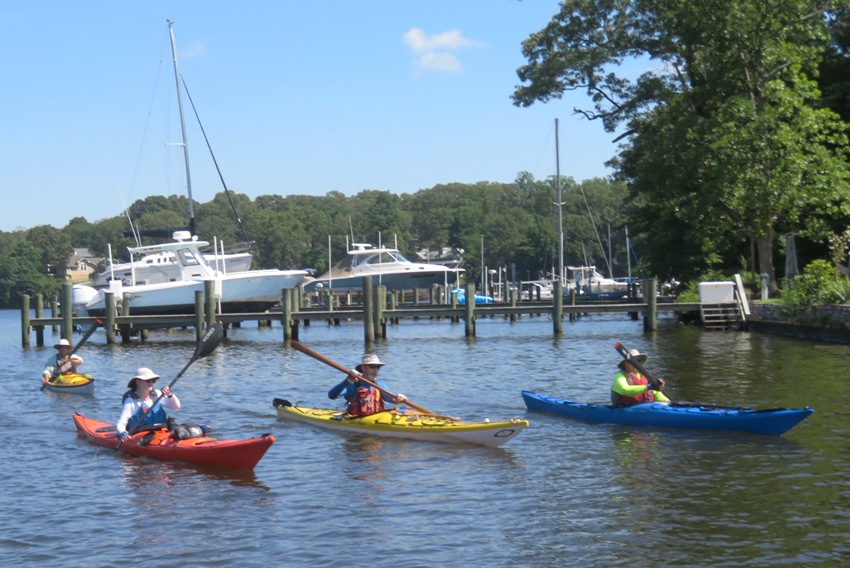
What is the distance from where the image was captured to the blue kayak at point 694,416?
15.4 metres

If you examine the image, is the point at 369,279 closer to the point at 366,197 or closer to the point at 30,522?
the point at 30,522

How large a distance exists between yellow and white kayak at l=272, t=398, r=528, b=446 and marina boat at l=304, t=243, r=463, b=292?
43.7 meters

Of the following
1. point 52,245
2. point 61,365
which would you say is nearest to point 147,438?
point 61,365

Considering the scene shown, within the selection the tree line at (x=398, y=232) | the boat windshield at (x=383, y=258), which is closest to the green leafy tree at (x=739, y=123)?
the boat windshield at (x=383, y=258)

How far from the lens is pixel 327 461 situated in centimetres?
1525

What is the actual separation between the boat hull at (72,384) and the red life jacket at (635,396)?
1204 centimetres

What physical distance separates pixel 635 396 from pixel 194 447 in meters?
6.96

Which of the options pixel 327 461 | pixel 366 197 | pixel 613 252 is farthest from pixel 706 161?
pixel 366 197

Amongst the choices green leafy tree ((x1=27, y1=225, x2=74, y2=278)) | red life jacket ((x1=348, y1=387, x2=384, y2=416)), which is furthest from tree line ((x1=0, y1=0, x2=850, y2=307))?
green leafy tree ((x1=27, y1=225, x2=74, y2=278))

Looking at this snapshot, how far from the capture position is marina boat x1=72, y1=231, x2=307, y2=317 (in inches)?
1741

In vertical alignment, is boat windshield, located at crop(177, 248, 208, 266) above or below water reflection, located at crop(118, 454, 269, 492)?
above

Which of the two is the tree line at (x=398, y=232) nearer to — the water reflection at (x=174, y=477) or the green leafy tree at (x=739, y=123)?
the green leafy tree at (x=739, y=123)

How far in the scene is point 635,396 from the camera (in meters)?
17.1

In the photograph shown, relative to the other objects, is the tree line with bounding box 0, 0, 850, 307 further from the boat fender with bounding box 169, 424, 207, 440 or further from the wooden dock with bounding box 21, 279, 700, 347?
the boat fender with bounding box 169, 424, 207, 440
